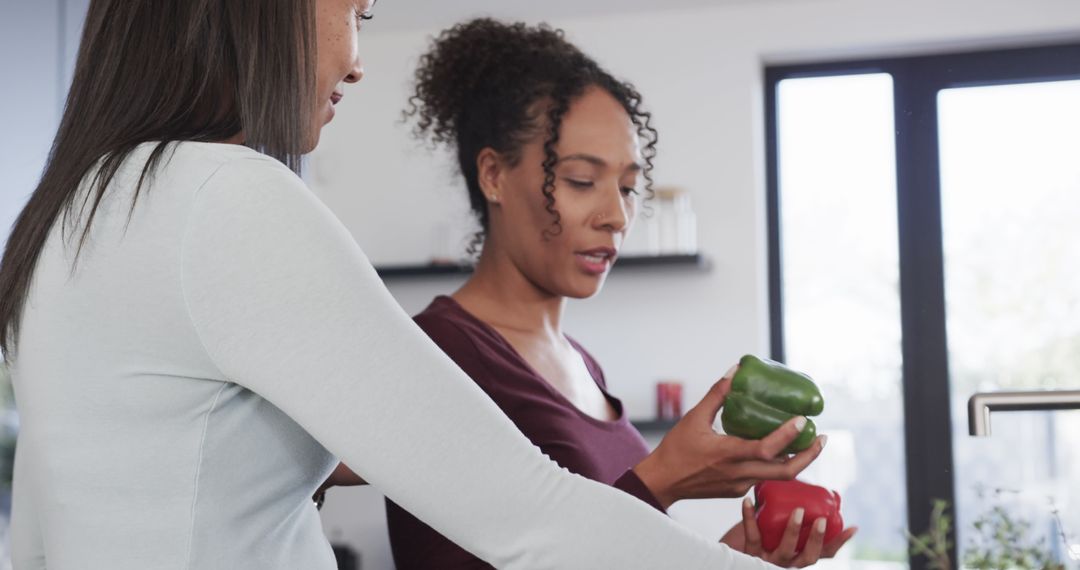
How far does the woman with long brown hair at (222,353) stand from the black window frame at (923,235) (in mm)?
2849

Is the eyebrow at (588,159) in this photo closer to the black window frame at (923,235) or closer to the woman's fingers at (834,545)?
the woman's fingers at (834,545)

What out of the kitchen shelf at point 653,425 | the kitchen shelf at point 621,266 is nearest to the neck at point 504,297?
the kitchen shelf at point 621,266

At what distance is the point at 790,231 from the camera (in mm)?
3580

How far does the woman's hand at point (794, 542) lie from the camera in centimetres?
129

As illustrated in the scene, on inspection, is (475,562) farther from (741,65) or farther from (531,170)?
(741,65)

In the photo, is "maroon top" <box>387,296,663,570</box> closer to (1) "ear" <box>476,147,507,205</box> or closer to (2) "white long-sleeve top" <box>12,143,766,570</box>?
(1) "ear" <box>476,147,507,205</box>

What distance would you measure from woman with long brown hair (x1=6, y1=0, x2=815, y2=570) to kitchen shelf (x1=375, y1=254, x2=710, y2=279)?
2371 millimetres

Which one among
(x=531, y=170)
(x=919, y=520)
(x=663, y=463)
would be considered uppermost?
(x=531, y=170)

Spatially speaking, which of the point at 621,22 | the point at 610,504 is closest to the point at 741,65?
the point at 621,22

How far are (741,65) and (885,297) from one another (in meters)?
0.85

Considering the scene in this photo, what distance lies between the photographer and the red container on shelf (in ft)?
10.8

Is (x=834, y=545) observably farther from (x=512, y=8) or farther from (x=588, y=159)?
(x=512, y=8)

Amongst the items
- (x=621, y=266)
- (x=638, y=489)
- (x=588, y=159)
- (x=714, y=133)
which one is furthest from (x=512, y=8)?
(x=638, y=489)

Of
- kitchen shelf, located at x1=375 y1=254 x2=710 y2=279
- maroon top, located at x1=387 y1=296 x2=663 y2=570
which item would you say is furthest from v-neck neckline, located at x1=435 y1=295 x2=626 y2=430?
kitchen shelf, located at x1=375 y1=254 x2=710 y2=279
